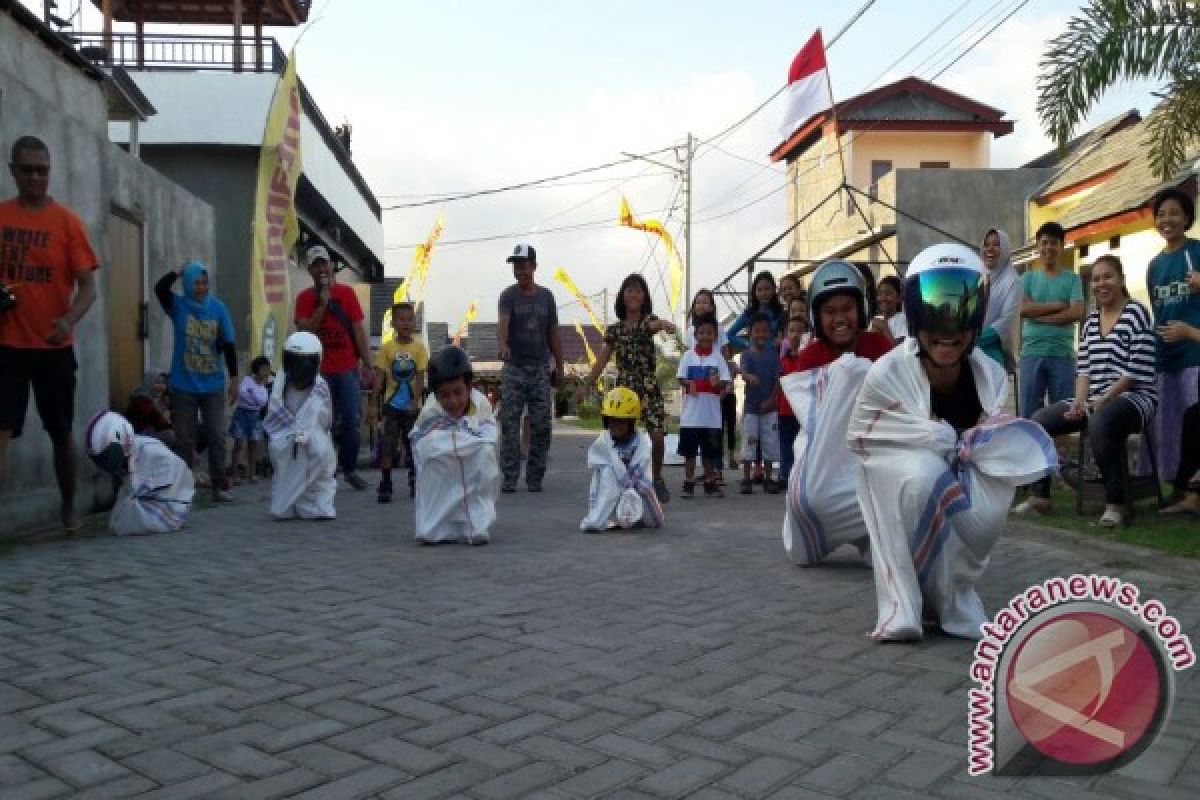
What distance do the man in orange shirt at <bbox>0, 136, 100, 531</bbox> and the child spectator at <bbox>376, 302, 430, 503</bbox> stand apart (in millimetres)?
3485

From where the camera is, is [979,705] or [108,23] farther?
[108,23]

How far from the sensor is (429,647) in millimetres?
4332

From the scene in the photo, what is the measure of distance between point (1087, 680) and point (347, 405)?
878 centimetres

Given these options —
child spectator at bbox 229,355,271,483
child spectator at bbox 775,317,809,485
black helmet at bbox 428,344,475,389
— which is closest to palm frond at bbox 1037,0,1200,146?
child spectator at bbox 775,317,809,485

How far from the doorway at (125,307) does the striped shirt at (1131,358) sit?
7736mm

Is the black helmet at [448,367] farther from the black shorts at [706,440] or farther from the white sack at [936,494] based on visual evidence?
the white sack at [936,494]

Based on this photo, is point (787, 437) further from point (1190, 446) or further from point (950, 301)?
point (950, 301)

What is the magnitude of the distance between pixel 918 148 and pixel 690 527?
35.9 m

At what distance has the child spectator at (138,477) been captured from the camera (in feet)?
25.3

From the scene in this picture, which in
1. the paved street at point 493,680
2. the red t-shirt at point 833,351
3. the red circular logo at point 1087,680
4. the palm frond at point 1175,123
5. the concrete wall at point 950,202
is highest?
the concrete wall at point 950,202

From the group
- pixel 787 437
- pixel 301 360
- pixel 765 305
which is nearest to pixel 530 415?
pixel 787 437

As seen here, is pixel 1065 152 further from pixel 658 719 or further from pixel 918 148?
pixel 918 148

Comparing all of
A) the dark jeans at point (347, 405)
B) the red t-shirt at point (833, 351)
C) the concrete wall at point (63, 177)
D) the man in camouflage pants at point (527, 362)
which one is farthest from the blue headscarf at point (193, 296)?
the red t-shirt at point (833, 351)

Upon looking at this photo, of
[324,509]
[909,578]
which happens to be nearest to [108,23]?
[324,509]
